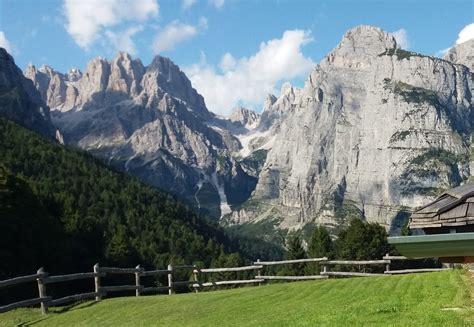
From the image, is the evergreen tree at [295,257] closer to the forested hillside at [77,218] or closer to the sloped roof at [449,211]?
the forested hillside at [77,218]

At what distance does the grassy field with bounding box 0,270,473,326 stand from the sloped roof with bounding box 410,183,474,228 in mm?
6001

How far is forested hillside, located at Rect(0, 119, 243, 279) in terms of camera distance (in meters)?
44.4

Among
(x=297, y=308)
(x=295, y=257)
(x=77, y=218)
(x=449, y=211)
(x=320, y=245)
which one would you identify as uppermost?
(x=77, y=218)

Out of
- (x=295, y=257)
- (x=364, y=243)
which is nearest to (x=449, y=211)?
(x=364, y=243)

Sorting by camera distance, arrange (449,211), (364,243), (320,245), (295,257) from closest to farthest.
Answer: (449,211)
(364,243)
(295,257)
(320,245)

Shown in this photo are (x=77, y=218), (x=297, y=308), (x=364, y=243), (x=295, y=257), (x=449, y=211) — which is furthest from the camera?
(x=295, y=257)

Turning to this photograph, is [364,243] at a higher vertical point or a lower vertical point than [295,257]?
higher

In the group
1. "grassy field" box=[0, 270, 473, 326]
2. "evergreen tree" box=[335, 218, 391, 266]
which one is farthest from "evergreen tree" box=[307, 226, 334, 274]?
"grassy field" box=[0, 270, 473, 326]

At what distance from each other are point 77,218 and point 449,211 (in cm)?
6615

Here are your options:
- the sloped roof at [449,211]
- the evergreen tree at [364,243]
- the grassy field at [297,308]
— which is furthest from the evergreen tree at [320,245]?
the sloped roof at [449,211]

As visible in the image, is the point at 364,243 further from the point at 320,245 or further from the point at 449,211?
the point at 449,211

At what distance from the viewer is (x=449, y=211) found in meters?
3.66

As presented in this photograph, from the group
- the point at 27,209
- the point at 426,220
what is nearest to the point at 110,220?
the point at 27,209

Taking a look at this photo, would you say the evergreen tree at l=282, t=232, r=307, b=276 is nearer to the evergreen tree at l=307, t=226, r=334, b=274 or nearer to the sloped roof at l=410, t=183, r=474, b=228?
the evergreen tree at l=307, t=226, r=334, b=274
